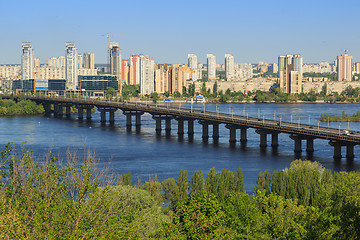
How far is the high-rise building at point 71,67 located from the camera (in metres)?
180

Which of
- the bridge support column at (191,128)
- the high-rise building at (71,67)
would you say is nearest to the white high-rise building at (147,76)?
the high-rise building at (71,67)

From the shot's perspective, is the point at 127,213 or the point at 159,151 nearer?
the point at 127,213

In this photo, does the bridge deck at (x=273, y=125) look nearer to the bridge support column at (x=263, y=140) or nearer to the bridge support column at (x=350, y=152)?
the bridge support column at (x=350, y=152)

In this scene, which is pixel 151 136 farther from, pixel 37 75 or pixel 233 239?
pixel 37 75

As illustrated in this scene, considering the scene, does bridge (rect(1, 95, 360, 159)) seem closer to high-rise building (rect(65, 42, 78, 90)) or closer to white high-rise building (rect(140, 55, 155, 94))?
high-rise building (rect(65, 42, 78, 90))

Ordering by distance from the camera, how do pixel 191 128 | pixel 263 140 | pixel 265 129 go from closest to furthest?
pixel 263 140, pixel 265 129, pixel 191 128

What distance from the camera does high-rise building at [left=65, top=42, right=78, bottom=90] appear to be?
180 metres

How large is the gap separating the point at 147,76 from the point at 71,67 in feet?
71.1

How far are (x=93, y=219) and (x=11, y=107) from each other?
100 m

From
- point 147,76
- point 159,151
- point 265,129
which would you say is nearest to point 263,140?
point 265,129

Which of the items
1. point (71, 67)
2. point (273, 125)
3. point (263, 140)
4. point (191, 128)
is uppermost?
point (71, 67)

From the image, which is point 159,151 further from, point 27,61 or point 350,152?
point 27,61

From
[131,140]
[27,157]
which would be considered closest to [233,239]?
[27,157]

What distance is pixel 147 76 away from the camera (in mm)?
188250
